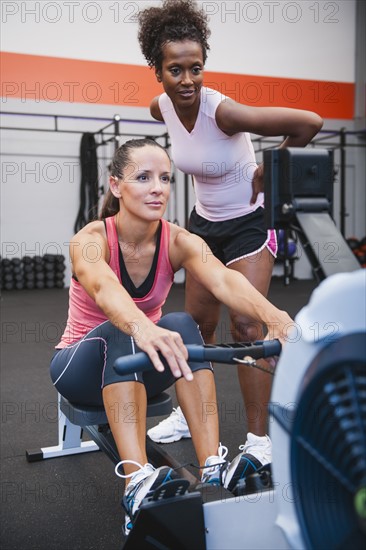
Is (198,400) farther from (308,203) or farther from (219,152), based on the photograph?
(219,152)

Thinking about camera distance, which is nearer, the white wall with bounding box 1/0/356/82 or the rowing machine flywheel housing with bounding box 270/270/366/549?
the rowing machine flywheel housing with bounding box 270/270/366/549

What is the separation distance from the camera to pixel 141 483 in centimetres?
124

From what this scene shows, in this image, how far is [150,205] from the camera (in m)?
1.58

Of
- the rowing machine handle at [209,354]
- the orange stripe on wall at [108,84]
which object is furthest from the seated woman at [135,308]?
the orange stripe on wall at [108,84]

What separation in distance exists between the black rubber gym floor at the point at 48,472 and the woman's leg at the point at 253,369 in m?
0.38

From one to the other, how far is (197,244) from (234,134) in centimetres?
45

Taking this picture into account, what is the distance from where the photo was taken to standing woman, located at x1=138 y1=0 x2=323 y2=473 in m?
1.72

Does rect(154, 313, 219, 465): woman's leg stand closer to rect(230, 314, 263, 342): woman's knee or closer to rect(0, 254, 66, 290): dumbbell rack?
rect(230, 314, 263, 342): woman's knee

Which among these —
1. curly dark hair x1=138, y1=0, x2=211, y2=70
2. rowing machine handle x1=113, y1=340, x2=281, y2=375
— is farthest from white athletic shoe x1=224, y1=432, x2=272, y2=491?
curly dark hair x1=138, y1=0, x2=211, y2=70

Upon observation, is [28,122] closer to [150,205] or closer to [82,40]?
[82,40]

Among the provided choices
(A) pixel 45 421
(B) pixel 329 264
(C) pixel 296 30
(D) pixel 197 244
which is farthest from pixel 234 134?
(C) pixel 296 30

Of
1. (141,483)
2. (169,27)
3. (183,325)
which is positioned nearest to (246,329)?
(183,325)

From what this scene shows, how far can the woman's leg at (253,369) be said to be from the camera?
1.76 m

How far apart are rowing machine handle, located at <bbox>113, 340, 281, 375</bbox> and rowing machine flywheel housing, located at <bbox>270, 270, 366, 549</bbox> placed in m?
0.21
